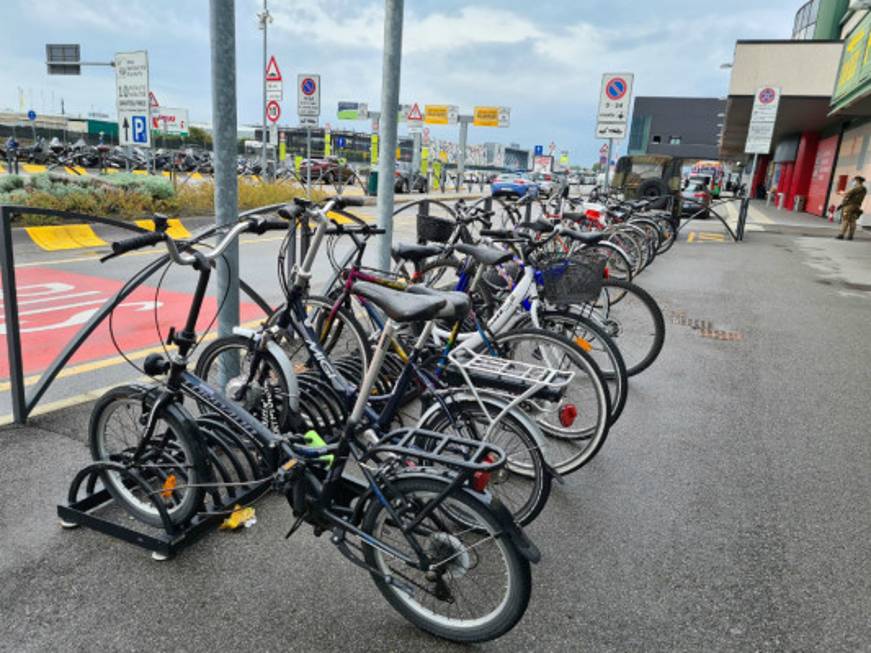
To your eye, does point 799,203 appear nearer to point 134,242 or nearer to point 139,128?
point 139,128

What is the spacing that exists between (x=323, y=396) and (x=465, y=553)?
1153mm

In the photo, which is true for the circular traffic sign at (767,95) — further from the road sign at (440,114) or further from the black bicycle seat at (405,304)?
the road sign at (440,114)

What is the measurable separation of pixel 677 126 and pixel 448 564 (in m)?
102

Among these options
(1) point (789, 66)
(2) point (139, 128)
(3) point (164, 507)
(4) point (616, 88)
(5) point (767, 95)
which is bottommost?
(3) point (164, 507)

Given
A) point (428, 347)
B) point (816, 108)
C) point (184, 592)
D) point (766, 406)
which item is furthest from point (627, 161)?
point (184, 592)

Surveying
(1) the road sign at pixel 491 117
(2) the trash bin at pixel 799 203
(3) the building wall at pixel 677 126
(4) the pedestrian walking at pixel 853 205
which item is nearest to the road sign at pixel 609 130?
(4) the pedestrian walking at pixel 853 205

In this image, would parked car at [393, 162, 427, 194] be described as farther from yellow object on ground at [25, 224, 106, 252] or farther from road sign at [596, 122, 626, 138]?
yellow object on ground at [25, 224, 106, 252]

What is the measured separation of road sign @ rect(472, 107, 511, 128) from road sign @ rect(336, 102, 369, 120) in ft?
27.0

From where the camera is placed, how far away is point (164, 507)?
2.50 meters

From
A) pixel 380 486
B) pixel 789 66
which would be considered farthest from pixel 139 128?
pixel 789 66

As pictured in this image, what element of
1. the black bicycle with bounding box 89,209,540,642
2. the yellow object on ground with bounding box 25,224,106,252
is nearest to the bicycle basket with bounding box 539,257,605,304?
the black bicycle with bounding box 89,209,540,642

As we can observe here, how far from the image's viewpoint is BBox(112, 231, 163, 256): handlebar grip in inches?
84.5

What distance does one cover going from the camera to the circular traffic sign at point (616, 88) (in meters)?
12.0

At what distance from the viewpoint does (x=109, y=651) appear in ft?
6.80
